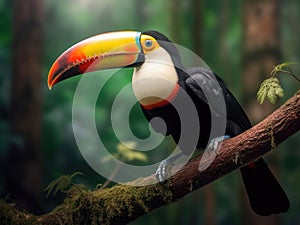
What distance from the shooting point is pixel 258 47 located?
11.2ft

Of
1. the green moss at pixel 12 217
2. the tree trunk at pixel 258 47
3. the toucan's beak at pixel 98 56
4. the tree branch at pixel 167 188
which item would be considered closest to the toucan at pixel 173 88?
the toucan's beak at pixel 98 56

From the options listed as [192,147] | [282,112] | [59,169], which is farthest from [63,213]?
[59,169]

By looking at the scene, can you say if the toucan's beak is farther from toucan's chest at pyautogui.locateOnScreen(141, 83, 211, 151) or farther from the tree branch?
the tree branch

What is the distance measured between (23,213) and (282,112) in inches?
41.9

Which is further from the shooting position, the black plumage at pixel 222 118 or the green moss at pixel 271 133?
the black plumage at pixel 222 118

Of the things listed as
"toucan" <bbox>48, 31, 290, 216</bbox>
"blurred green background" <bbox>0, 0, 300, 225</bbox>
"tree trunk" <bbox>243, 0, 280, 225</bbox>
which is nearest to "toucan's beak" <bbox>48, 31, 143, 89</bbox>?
"toucan" <bbox>48, 31, 290, 216</bbox>

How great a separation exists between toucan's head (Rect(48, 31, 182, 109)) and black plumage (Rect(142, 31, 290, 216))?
0.04m

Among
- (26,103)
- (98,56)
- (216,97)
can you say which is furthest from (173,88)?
(26,103)

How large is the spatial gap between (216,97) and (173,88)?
18cm

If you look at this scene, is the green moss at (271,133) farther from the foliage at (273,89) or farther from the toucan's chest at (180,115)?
the toucan's chest at (180,115)

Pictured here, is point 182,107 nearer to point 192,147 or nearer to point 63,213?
point 192,147

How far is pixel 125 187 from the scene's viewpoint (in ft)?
6.40

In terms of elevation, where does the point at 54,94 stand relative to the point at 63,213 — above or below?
below

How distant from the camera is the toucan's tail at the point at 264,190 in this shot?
6.69 ft
